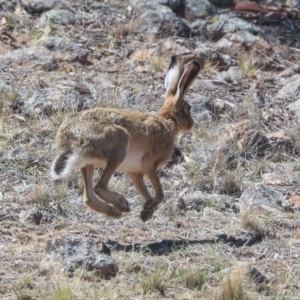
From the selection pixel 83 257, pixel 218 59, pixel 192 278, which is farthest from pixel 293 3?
pixel 83 257

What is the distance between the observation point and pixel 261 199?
9016mm

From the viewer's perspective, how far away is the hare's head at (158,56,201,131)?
8.71 metres

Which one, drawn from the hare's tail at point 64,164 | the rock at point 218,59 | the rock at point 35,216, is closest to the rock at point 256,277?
the hare's tail at point 64,164

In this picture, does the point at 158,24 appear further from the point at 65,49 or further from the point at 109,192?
the point at 109,192

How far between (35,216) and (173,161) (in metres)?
2.35

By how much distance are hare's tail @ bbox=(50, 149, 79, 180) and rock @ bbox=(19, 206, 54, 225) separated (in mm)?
753

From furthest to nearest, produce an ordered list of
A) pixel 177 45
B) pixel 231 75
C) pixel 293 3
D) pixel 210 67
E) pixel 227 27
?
pixel 293 3, pixel 227 27, pixel 177 45, pixel 210 67, pixel 231 75

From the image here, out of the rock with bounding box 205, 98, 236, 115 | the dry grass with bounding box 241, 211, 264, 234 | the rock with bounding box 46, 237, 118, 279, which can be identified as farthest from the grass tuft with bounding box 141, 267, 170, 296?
the rock with bounding box 205, 98, 236, 115

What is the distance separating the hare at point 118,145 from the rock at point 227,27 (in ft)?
18.4

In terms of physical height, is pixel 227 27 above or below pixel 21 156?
below

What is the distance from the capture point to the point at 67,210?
8500 mm

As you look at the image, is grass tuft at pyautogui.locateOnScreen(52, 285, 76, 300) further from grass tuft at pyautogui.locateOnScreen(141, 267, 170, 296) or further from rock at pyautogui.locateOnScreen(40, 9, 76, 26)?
rock at pyautogui.locateOnScreen(40, 9, 76, 26)

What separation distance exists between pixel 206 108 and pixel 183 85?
280cm

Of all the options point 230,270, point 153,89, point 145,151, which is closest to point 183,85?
point 145,151
